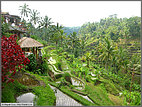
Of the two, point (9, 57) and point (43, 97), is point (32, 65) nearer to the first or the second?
point (43, 97)

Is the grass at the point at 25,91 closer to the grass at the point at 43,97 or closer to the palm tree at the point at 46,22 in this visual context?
the grass at the point at 43,97

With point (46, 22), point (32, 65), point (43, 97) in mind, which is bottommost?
point (43, 97)

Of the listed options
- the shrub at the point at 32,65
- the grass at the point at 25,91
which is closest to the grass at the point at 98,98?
the grass at the point at 25,91

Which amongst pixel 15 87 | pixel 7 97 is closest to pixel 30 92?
pixel 15 87

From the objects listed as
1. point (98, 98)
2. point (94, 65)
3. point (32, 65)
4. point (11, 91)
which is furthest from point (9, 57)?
point (94, 65)

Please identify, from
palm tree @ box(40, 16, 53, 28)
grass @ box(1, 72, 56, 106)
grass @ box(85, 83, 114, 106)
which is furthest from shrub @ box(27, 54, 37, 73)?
palm tree @ box(40, 16, 53, 28)

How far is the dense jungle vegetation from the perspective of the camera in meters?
7.40

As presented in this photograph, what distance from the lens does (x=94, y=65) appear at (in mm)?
24141

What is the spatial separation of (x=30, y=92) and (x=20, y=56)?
75.8 inches

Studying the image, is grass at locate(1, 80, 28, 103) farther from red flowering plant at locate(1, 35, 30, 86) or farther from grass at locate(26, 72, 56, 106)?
red flowering plant at locate(1, 35, 30, 86)

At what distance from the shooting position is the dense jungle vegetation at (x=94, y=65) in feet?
24.3

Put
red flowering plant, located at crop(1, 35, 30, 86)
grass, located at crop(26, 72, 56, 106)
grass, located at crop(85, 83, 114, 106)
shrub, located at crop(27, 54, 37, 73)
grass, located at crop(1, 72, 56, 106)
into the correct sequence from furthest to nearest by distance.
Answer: shrub, located at crop(27, 54, 37, 73) < grass, located at crop(85, 83, 114, 106) < grass, located at crop(26, 72, 56, 106) < grass, located at crop(1, 72, 56, 106) < red flowering plant, located at crop(1, 35, 30, 86)

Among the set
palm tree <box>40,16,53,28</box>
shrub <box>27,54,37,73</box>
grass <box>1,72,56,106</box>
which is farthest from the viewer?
palm tree <box>40,16,53,28</box>

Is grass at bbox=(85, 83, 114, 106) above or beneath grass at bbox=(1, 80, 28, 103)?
beneath
